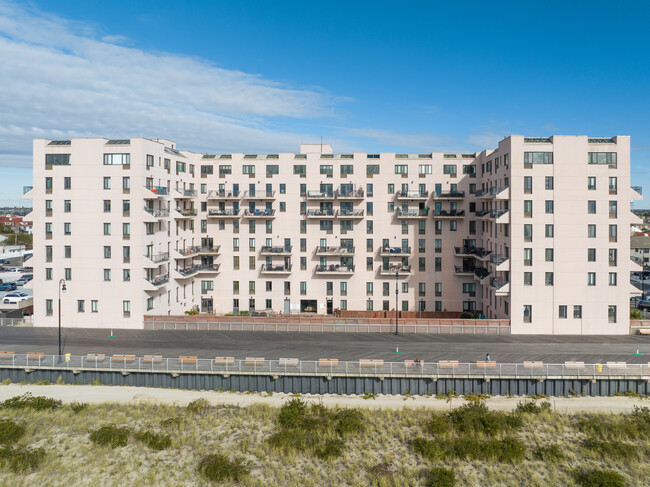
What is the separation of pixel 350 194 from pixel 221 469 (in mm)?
40193

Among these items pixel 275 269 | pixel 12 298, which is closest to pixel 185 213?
pixel 275 269

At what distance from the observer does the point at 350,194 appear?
205ft

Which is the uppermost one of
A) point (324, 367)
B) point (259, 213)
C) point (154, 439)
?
point (259, 213)

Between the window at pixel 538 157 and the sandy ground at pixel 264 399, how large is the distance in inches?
940

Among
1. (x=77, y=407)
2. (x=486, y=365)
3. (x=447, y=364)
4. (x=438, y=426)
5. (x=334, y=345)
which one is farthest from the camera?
(x=334, y=345)

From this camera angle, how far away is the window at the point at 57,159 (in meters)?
52.8

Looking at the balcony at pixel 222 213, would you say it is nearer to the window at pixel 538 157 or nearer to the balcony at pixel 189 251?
the balcony at pixel 189 251

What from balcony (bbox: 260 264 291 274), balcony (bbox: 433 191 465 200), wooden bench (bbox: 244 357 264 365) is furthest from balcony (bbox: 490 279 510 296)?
wooden bench (bbox: 244 357 264 365)

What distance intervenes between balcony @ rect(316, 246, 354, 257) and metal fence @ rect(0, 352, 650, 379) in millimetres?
22522

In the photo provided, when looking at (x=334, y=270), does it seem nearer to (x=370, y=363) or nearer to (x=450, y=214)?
(x=450, y=214)

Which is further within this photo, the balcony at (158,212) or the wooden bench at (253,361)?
the balcony at (158,212)

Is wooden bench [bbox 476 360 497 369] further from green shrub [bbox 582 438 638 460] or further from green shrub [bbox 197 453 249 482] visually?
green shrub [bbox 197 453 249 482]

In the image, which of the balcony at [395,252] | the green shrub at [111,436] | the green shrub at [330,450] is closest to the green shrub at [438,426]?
the green shrub at [330,450]

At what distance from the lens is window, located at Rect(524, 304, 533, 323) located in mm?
50544
